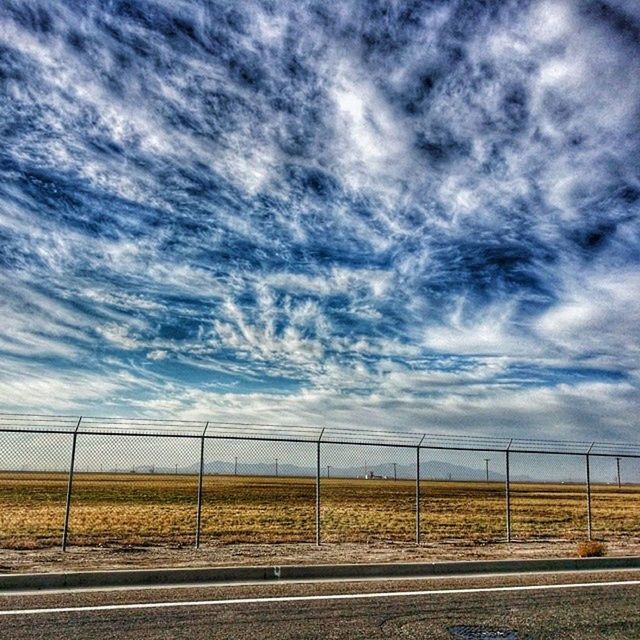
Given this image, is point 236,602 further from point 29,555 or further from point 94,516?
point 94,516

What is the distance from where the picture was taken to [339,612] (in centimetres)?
785

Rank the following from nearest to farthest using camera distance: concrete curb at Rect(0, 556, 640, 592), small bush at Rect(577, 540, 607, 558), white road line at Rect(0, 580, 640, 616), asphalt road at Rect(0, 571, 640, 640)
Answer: asphalt road at Rect(0, 571, 640, 640) < white road line at Rect(0, 580, 640, 616) < concrete curb at Rect(0, 556, 640, 592) < small bush at Rect(577, 540, 607, 558)

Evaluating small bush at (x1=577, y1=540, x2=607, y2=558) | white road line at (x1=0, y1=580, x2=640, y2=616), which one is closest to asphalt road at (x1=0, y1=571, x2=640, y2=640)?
white road line at (x1=0, y1=580, x2=640, y2=616)

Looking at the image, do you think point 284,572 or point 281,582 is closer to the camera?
point 281,582

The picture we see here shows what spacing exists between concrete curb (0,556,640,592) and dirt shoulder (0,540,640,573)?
0.89m

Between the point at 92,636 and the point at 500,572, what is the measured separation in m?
7.46

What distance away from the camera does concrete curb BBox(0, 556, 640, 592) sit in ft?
30.9

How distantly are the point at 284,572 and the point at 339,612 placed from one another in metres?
2.83

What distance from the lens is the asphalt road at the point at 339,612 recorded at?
6.91 m

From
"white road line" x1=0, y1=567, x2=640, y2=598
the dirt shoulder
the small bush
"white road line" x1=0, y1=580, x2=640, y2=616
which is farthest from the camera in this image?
the small bush

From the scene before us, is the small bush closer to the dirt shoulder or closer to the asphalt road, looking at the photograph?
the dirt shoulder

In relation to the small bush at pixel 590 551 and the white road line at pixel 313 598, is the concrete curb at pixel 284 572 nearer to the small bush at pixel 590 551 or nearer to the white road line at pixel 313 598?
the small bush at pixel 590 551

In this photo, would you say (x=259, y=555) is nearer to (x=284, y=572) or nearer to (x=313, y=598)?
(x=284, y=572)

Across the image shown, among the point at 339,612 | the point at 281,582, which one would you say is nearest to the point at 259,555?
the point at 281,582
